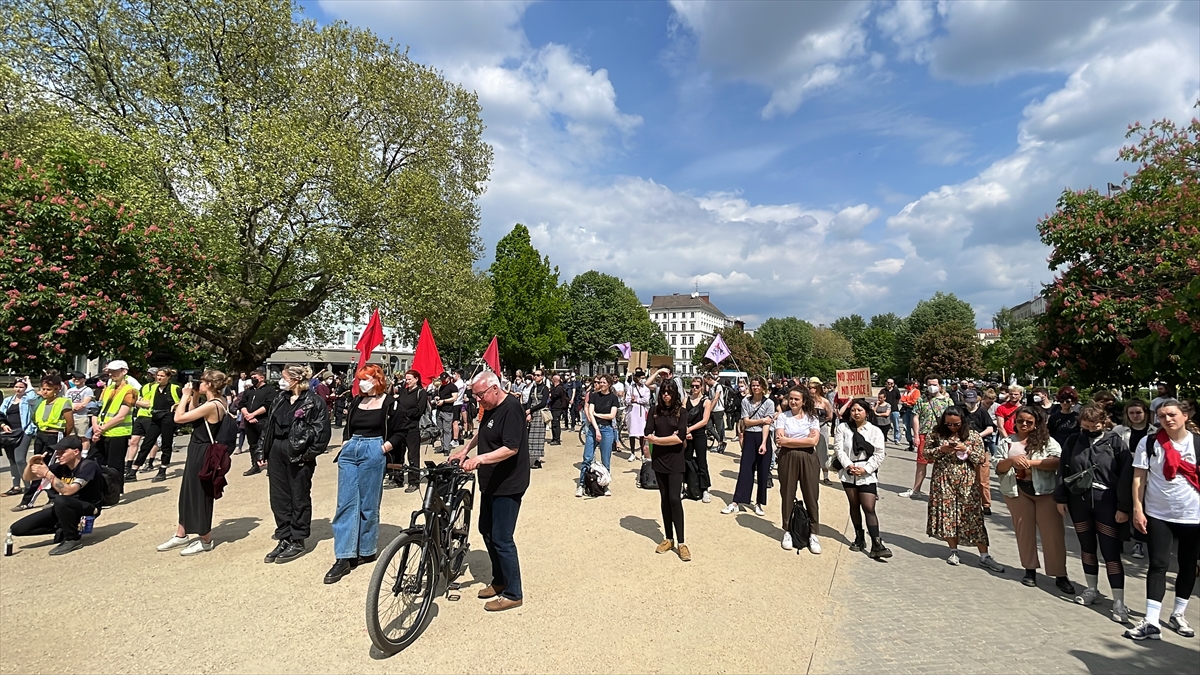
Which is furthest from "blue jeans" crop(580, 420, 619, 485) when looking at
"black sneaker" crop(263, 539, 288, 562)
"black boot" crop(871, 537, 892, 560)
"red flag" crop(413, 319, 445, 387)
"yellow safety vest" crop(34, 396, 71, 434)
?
"yellow safety vest" crop(34, 396, 71, 434)

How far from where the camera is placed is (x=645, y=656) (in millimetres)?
4070

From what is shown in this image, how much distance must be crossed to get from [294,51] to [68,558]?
72.7 ft

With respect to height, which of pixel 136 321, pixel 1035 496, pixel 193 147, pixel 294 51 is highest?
pixel 294 51

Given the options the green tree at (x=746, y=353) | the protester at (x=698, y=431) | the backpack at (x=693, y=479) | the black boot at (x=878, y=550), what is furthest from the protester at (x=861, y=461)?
the green tree at (x=746, y=353)

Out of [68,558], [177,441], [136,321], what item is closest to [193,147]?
[136,321]

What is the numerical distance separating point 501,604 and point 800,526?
363 cm

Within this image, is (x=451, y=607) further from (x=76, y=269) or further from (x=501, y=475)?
(x=76, y=269)

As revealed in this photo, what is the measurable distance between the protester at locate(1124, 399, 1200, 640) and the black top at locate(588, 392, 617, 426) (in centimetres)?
653

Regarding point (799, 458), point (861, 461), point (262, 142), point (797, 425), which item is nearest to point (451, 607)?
point (799, 458)

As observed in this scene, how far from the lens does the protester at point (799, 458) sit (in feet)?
22.0

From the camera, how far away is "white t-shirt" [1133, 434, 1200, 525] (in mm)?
4566

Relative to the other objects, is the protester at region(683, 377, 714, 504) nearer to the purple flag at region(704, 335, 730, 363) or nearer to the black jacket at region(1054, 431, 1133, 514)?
the black jacket at region(1054, 431, 1133, 514)

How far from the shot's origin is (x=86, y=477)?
6477mm

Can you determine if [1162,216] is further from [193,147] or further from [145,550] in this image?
[193,147]
